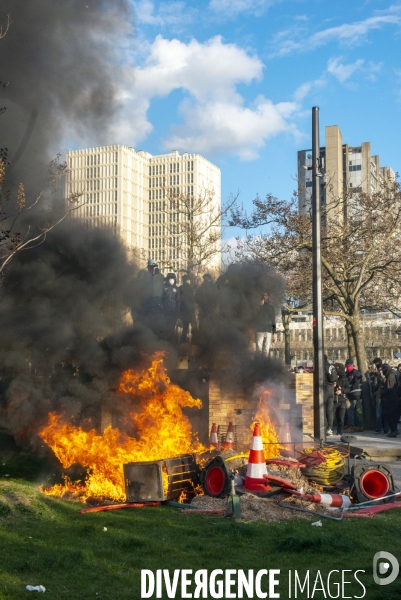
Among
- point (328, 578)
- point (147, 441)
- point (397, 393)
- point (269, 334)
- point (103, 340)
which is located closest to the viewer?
point (328, 578)

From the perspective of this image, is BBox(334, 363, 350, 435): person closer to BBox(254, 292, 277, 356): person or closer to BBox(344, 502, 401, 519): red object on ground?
BBox(254, 292, 277, 356): person

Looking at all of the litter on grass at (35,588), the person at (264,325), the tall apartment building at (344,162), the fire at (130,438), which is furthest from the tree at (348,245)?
the tall apartment building at (344,162)

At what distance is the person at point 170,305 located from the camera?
11.5m

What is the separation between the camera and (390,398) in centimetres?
1458

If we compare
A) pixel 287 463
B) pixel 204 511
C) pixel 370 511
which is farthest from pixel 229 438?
pixel 370 511

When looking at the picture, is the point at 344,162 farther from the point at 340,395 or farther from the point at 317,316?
the point at 317,316

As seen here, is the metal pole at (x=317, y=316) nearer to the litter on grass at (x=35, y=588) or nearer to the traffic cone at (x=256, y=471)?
the traffic cone at (x=256, y=471)

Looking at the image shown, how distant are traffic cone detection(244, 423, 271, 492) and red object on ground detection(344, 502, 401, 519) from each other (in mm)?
1078

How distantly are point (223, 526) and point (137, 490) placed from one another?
1773 millimetres

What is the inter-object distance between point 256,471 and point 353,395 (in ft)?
28.0

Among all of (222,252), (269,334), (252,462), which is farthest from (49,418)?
(222,252)

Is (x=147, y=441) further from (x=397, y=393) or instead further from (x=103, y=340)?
(x=397, y=393)

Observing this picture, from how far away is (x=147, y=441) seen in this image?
9148mm

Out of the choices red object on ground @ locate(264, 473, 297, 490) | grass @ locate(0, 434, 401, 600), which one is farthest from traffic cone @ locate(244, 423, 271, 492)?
grass @ locate(0, 434, 401, 600)
